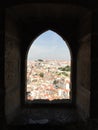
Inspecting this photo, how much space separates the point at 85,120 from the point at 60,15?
6.27ft

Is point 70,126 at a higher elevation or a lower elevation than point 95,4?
lower

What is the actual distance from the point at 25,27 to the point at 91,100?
6.79 ft

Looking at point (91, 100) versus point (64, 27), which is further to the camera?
point (64, 27)

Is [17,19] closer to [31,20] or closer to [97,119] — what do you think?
[31,20]

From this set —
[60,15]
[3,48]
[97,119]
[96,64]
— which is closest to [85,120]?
[97,119]

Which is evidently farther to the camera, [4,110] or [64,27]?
[64,27]

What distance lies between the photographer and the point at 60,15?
13.8 feet

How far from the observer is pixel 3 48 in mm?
3266

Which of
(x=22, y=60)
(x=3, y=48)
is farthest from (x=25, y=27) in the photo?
(x=3, y=48)

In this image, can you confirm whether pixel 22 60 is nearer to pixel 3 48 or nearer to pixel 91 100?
pixel 3 48

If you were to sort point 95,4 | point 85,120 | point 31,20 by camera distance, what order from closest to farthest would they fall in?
point 95,4 → point 85,120 → point 31,20

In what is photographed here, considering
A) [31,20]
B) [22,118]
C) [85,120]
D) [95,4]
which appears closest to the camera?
[95,4]

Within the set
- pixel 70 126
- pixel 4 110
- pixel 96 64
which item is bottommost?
pixel 70 126

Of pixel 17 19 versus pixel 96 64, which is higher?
pixel 17 19
